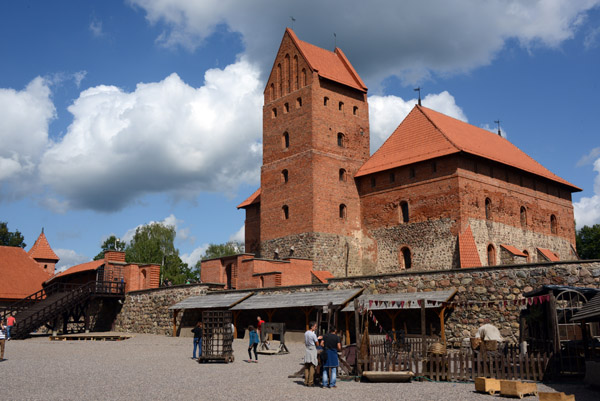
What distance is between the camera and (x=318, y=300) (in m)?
21.8

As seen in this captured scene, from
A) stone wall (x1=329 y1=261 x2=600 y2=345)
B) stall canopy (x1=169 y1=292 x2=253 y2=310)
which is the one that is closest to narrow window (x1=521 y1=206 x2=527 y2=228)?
stone wall (x1=329 y1=261 x2=600 y2=345)

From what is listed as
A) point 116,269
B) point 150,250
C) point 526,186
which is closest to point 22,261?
point 116,269

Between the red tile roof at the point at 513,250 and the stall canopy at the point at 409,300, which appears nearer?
the stall canopy at the point at 409,300

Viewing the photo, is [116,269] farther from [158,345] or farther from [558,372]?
[558,372]

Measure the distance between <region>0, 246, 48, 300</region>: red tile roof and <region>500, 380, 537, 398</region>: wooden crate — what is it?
120ft

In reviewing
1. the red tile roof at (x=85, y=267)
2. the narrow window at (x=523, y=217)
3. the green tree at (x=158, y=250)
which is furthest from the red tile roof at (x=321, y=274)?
the green tree at (x=158, y=250)

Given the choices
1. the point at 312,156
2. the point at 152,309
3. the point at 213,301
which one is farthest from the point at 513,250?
the point at 152,309

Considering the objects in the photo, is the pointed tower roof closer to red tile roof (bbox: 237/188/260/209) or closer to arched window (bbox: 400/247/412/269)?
red tile roof (bbox: 237/188/260/209)

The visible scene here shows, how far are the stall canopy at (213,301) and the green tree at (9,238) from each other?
45149 millimetres

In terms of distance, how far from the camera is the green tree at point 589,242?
54.7 m

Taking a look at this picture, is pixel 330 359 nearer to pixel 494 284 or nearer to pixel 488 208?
pixel 494 284

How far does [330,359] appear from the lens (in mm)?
12602

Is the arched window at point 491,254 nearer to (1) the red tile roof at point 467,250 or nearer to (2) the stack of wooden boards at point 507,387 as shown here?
(1) the red tile roof at point 467,250

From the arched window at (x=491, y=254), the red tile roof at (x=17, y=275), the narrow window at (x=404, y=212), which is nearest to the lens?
the arched window at (x=491, y=254)
